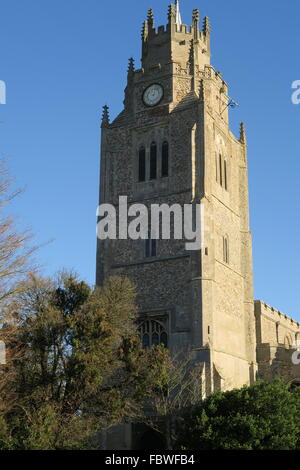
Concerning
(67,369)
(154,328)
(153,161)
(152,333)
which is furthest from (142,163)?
(67,369)

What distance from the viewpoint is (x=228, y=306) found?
42156mm

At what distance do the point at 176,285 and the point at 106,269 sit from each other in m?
5.01

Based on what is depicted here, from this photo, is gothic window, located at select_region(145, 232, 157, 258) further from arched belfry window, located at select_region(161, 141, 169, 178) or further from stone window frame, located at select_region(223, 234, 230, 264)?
stone window frame, located at select_region(223, 234, 230, 264)

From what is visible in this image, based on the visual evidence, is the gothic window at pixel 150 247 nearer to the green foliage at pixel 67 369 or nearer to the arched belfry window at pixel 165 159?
the arched belfry window at pixel 165 159

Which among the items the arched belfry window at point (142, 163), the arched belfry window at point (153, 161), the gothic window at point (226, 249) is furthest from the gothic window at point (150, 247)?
the gothic window at point (226, 249)

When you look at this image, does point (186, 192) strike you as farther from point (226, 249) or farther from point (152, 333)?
point (152, 333)

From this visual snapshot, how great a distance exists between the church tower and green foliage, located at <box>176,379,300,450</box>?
19.3ft

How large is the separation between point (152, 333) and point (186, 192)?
815cm

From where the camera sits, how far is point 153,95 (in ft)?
151

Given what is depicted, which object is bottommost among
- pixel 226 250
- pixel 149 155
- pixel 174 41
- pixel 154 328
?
pixel 154 328

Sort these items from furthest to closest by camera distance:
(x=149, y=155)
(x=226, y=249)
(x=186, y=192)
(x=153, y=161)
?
(x=149, y=155)
(x=153, y=161)
(x=226, y=249)
(x=186, y=192)

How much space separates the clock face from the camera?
45684 mm
